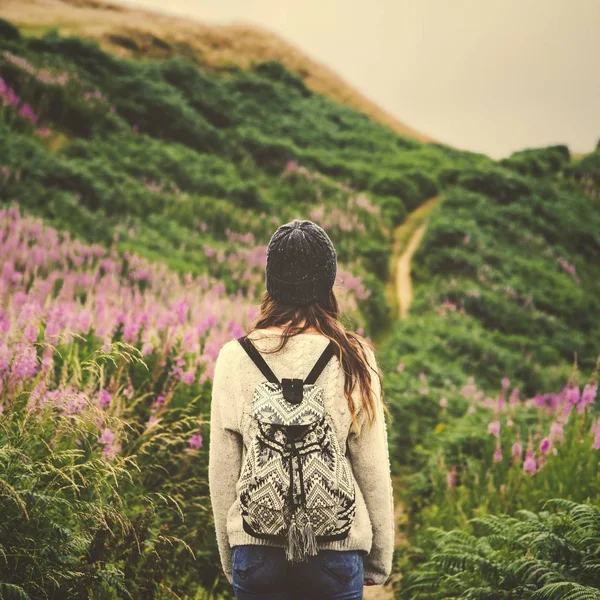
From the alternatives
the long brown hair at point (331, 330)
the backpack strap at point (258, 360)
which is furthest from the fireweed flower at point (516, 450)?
the backpack strap at point (258, 360)

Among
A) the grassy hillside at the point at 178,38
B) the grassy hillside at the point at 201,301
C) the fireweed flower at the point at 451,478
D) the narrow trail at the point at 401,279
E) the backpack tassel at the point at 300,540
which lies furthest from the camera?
the grassy hillside at the point at 178,38

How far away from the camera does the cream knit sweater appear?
2055 millimetres

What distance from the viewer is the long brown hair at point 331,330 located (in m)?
2.07

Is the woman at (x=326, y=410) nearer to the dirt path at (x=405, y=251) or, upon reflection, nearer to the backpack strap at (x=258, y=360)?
the backpack strap at (x=258, y=360)

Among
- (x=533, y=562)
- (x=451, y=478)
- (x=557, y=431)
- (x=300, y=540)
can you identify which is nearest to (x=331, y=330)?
(x=300, y=540)

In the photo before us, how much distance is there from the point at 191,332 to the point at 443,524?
2694mm

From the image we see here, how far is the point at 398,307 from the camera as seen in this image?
1337cm

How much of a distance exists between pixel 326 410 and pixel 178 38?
99.8ft

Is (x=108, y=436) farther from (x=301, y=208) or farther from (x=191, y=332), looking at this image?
(x=301, y=208)

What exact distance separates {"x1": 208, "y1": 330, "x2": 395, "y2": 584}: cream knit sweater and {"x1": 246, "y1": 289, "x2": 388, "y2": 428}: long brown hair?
0.03 m

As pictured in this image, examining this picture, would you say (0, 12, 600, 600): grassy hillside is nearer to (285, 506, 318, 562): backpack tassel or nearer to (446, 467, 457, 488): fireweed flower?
(446, 467, 457, 488): fireweed flower

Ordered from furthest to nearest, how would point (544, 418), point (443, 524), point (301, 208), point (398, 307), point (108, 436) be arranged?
point (301, 208) → point (398, 307) → point (544, 418) → point (443, 524) → point (108, 436)

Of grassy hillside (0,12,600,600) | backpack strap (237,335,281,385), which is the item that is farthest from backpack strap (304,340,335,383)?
grassy hillside (0,12,600,600)

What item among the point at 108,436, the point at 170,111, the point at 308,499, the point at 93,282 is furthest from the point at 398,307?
the point at 308,499
